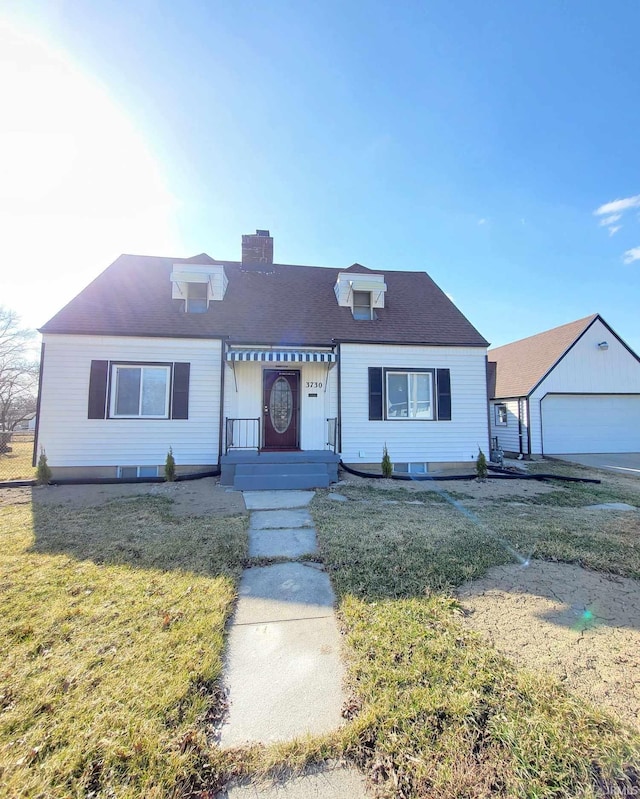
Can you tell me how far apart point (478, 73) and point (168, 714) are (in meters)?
13.8

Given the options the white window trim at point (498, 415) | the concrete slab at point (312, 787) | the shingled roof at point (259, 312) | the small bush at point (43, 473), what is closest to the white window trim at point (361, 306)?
the shingled roof at point (259, 312)

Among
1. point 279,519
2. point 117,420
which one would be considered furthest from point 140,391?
point 279,519

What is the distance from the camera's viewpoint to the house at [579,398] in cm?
1684

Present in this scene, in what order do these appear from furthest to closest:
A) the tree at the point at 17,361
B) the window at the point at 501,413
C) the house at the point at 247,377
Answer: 1. the tree at the point at 17,361
2. the window at the point at 501,413
3. the house at the point at 247,377

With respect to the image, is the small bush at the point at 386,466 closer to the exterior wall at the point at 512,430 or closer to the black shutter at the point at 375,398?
the black shutter at the point at 375,398

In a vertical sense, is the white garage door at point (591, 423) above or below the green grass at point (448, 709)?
above

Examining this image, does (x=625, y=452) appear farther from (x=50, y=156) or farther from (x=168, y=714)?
(x=50, y=156)

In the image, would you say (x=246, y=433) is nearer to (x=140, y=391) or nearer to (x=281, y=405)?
(x=281, y=405)

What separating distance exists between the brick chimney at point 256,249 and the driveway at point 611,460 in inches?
605

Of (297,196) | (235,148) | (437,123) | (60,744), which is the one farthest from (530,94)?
(60,744)

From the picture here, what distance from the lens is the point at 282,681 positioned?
2.56 m

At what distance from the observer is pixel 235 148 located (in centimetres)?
1048

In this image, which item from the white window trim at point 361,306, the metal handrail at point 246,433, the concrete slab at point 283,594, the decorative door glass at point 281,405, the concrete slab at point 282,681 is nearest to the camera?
the concrete slab at point 282,681

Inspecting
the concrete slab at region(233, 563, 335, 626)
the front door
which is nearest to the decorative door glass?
the front door
